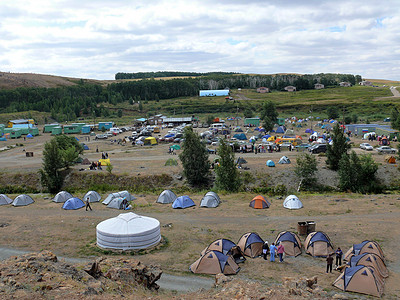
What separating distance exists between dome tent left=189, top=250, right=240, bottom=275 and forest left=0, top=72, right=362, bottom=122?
9754 cm

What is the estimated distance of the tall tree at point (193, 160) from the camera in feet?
118

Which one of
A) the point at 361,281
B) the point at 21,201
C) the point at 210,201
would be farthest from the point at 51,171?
the point at 361,281

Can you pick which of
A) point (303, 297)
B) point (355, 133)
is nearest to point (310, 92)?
point (355, 133)

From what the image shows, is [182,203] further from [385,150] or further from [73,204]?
[385,150]

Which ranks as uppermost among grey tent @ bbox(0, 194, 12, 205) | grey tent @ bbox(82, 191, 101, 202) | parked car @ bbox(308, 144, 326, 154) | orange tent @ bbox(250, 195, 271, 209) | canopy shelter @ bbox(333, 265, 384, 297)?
canopy shelter @ bbox(333, 265, 384, 297)

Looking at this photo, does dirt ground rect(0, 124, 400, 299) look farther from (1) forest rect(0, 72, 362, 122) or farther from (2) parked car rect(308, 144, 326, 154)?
(1) forest rect(0, 72, 362, 122)

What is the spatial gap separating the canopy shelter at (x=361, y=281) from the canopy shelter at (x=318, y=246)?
10.6 feet

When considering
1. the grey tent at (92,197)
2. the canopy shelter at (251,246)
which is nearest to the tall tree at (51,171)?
the grey tent at (92,197)

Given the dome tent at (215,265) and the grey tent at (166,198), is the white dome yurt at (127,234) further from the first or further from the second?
the grey tent at (166,198)

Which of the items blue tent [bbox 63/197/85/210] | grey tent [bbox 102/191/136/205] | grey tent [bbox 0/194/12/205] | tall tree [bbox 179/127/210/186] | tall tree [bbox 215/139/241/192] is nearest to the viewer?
blue tent [bbox 63/197/85/210]

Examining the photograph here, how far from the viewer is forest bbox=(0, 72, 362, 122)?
118375mm

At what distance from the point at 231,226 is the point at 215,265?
22.8ft

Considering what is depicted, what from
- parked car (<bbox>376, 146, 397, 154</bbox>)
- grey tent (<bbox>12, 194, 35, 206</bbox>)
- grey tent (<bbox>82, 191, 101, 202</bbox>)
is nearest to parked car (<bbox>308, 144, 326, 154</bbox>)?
parked car (<bbox>376, 146, 397, 154</bbox>)

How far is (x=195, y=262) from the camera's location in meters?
16.4
